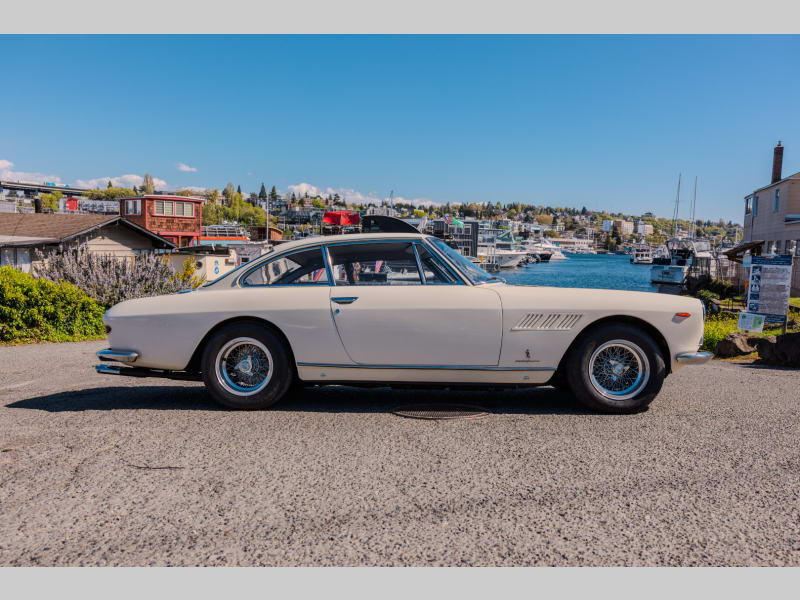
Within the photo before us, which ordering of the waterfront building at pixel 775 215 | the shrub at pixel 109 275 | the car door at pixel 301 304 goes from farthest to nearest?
1. the waterfront building at pixel 775 215
2. the shrub at pixel 109 275
3. the car door at pixel 301 304

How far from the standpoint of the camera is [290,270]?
536 centimetres

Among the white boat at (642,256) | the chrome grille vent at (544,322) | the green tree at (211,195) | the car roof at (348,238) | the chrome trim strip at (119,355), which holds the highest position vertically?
the green tree at (211,195)

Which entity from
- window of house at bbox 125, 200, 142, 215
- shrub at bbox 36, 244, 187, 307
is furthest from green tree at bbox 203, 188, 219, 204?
shrub at bbox 36, 244, 187, 307

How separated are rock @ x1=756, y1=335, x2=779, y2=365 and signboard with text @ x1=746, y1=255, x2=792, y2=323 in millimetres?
1510

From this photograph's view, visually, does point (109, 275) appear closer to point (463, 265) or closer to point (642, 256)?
point (463, 265)

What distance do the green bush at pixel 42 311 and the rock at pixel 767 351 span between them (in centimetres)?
1094

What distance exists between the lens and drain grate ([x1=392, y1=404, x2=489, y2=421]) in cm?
491

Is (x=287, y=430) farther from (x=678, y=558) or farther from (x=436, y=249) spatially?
(x=678, y=558)

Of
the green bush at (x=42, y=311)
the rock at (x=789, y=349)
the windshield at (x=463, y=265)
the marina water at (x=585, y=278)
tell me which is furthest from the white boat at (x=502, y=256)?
the windshield at (x=463, y=265)

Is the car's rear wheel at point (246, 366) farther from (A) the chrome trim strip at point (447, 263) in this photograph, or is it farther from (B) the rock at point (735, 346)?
(B) the rock at point (735, 346)

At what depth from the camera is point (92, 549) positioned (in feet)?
8.97

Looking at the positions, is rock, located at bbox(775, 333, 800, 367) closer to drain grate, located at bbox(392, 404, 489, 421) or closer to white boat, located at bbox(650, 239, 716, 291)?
drain grate, located at bbox(392, 404, 489, 421)

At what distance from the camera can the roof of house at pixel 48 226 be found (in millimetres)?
20266

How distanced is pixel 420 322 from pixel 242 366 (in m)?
1.56
